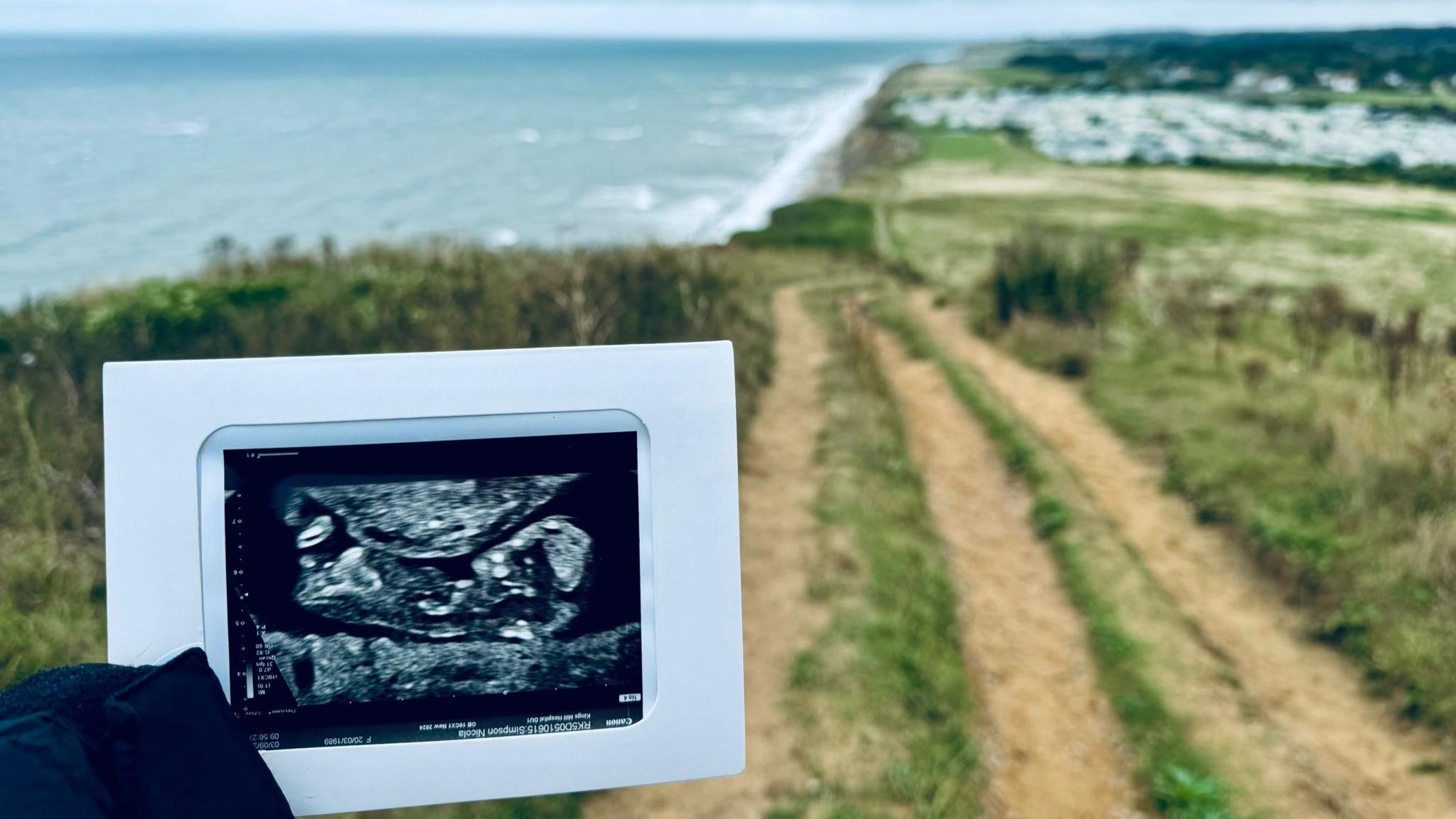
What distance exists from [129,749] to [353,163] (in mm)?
29067

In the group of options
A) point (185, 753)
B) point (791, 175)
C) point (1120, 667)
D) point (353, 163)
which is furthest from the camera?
point (353, 163)

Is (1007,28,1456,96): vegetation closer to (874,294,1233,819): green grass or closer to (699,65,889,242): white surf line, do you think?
(874,294,1233,819): green grass

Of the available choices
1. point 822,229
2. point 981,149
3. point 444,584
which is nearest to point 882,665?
point 444,584

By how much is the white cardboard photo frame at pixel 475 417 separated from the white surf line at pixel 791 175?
1114 cm

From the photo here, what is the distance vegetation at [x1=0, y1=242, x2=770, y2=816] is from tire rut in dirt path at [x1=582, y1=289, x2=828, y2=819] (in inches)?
10.3

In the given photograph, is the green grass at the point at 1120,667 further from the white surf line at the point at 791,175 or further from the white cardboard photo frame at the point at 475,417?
the white surf line at the point at 791,175

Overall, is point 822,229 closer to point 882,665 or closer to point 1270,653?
point 1270,653

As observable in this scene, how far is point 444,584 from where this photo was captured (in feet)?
4.60

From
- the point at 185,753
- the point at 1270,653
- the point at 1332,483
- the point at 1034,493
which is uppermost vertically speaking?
the point at 185,753

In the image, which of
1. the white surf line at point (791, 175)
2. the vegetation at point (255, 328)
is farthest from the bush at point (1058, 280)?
the white surf line at point (791, 175)

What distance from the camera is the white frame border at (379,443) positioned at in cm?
135

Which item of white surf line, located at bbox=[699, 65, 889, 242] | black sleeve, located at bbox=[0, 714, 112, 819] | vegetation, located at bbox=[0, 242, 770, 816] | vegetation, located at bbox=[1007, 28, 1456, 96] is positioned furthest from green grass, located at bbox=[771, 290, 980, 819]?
white surf line, located at bbox=[699, 65, 889, 242]

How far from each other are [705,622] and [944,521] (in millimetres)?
3822

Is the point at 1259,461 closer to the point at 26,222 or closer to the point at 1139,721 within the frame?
the point at 1139,721
